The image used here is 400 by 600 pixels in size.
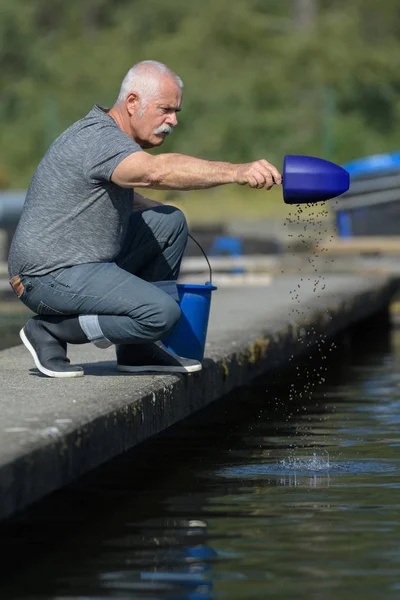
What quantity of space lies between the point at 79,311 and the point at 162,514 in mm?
1374

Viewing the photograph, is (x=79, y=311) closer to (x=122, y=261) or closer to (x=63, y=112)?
(x=122, y=261)

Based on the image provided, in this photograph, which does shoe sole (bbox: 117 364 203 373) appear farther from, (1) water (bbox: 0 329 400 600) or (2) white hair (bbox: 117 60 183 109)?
(2) white hair (bbox: 117 60 183 109)

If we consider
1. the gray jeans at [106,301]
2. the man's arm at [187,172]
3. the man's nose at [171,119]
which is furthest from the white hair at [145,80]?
the gray jeans at [106,301]

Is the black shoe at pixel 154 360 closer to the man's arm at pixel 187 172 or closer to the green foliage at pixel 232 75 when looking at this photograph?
the man's arm at pixel 187 172

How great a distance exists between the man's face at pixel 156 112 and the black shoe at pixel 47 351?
0.92 m

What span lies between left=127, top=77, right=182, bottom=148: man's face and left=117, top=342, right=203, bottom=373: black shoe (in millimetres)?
939

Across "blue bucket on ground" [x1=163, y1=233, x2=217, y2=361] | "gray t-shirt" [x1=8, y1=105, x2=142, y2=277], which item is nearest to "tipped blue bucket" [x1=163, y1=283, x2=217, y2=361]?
"blue bucket on ground" [x1=163, y1=233, x2=217, y2=361]

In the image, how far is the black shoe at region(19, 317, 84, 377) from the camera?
22.2 feet

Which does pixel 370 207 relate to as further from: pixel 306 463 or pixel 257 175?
pixel 257 175

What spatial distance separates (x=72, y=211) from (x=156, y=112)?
1.72 feet

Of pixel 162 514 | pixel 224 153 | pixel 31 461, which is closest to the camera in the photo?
pixel 31 461

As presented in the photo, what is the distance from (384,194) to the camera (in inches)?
713

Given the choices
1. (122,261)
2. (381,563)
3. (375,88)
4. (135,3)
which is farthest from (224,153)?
(381,563)

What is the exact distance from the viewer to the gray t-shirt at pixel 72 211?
6.57 meters
